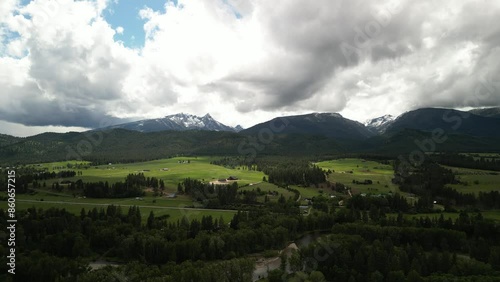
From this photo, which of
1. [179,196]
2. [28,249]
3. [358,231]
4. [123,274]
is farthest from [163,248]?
[179,196]

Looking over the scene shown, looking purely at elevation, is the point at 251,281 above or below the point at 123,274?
below

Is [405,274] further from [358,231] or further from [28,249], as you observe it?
→ [28,249]

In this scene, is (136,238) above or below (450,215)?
above

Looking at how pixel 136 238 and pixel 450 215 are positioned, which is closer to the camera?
pixel 136 238

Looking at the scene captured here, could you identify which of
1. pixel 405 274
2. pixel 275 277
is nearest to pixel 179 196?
pixel 275 277

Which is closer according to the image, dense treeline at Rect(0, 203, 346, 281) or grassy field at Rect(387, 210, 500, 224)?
dense treeline at Rect(0, 203, 346, 281)

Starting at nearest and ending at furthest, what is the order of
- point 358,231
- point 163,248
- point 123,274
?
point 123,274 → point 163,248 → point 358,231

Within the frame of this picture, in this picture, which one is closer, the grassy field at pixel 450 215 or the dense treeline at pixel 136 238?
the dense treeline at pixel 136 238

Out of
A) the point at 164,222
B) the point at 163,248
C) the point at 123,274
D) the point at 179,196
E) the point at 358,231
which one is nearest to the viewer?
the point at 123,274

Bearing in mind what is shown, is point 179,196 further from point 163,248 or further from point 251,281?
point 251,281

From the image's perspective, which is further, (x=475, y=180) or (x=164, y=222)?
(x=475, y=180)
